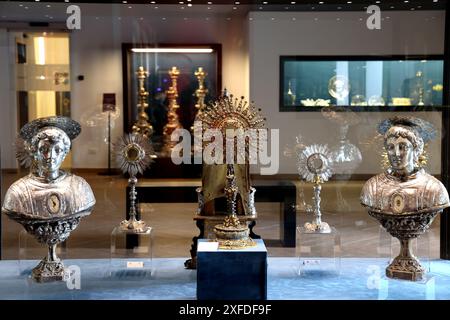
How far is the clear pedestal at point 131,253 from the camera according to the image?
4.02m

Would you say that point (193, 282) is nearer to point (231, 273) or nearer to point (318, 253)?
point (231, 273)

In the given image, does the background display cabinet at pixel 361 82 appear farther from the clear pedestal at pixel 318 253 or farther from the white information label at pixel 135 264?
the white information label at pixel 135 264

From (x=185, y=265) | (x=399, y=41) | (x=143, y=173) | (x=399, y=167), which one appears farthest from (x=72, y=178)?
(x=399, y=41)

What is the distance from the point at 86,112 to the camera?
5.29 metres

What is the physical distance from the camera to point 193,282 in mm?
3809

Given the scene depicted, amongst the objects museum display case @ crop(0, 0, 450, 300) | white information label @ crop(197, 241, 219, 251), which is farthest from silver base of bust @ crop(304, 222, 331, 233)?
white information label @ crop(197, 241, 219, 251)

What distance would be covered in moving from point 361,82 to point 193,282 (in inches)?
104

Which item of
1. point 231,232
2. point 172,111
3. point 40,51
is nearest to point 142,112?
point 172,111

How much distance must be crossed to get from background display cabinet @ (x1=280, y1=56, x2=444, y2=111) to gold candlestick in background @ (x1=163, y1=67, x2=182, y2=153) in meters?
0.92

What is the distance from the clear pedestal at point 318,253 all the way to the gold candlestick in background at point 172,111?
1.66 metres

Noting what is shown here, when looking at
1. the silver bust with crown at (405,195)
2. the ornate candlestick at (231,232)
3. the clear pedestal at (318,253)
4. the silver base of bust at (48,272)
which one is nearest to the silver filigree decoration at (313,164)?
the clear pedestal at (318,253)

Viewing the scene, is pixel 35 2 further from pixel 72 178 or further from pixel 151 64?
pixel 72 178

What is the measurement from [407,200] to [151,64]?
9.24ft

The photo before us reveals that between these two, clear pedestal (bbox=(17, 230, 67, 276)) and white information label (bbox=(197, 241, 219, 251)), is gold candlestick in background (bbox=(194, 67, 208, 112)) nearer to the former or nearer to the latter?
clear pedestal (bbox=(17, 230, 67, 276))
